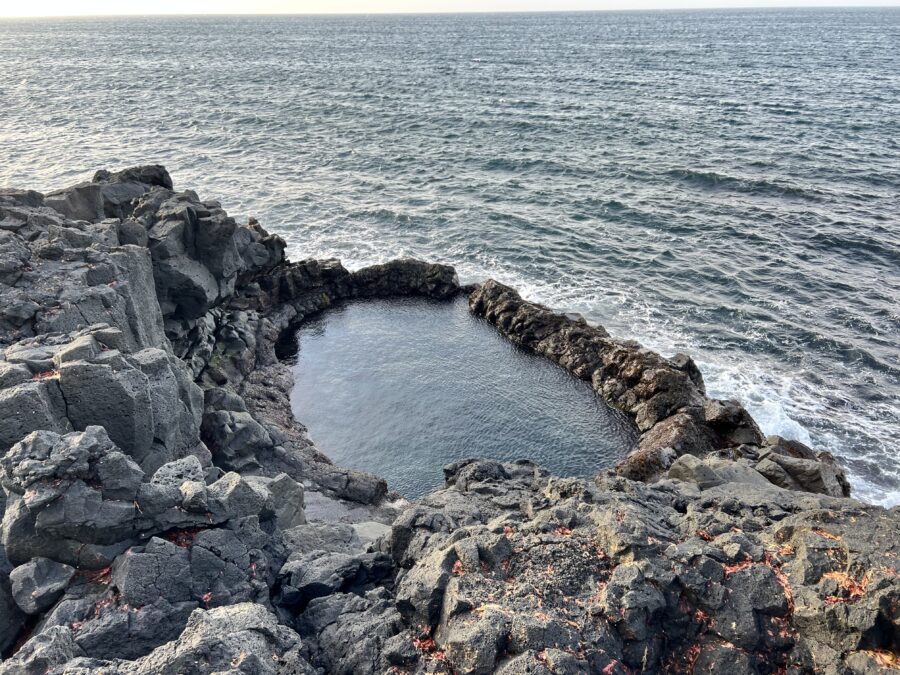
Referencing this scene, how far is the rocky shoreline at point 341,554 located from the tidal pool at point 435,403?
4.90m

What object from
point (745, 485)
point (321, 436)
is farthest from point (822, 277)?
point (321, 436)

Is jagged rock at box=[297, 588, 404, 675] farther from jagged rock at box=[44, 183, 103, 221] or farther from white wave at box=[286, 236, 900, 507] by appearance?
jagged rock at box=[44, 183, 103, 221]

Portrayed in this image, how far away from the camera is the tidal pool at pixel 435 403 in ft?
104

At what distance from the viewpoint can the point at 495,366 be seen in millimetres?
39031

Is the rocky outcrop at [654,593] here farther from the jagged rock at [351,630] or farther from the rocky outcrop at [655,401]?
the rocky outcrop at [655,401]

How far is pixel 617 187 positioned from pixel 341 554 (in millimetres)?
60862

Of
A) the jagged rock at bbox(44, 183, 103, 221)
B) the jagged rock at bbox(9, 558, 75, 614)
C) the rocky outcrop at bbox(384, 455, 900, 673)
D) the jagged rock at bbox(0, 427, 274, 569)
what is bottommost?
the rocky outcrop at bbox(384, 455, 900, 673)

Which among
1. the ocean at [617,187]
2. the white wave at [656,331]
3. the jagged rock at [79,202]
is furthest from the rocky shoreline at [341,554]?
the ocean at [617,187]

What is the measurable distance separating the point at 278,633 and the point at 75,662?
164 inches

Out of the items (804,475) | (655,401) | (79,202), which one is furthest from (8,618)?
(655,401)

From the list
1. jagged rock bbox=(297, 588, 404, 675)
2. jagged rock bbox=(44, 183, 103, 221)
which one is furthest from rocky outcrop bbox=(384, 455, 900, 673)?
jagged rock bbox=(44, 183, 103, 221)

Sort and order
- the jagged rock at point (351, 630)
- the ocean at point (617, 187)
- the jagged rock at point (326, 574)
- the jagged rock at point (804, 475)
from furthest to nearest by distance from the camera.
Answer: the ocean at point (617, 187)
the jagged rock at point (804, 475)
the jagged rock at point (326, 574)
the jagged rock at point (351, 630)

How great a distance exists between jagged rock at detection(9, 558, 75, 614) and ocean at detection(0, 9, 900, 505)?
34.0m

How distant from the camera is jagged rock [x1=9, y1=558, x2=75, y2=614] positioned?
47.6 ft
